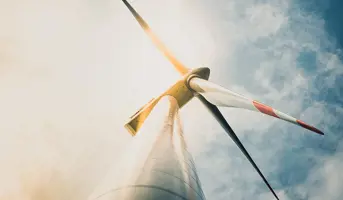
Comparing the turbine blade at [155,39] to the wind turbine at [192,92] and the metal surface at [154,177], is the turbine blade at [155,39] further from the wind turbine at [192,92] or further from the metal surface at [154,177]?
the metal surface at [154,177]

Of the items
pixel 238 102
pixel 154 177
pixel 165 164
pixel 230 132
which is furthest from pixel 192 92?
pixel 154 177

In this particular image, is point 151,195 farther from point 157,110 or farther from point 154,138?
point 157,110

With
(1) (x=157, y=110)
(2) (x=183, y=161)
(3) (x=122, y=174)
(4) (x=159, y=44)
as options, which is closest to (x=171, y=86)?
(4) (x=159, y=44)

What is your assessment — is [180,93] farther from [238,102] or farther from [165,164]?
[165,164]

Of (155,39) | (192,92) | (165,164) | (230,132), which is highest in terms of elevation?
(155,39)

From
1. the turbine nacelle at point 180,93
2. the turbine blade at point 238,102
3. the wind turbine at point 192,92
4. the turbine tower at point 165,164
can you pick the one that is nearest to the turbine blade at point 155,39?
the wind turbine at point 192,92

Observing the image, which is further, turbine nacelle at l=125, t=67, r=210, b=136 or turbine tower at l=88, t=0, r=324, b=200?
turbine nacelle at l=125, t=67, r=210, b=136

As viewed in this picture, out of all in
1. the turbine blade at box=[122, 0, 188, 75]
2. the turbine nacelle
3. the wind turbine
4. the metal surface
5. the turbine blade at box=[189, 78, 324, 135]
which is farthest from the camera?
the turbine blade at box=[122, 0, 188, 75]

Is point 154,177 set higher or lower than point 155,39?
lower

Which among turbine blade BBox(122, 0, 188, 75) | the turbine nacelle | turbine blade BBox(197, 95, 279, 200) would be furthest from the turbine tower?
turbine blade BBox(122, 0, 188, 75)

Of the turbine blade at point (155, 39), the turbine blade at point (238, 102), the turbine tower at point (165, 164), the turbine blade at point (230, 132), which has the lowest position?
the turbine blade at point (230, 132)

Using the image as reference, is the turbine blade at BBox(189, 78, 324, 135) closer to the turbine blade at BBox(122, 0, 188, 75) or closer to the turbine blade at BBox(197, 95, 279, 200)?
the turbine blade at BBox(197, 95, 279, 200)
